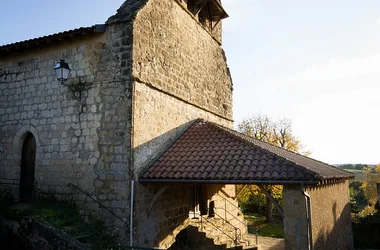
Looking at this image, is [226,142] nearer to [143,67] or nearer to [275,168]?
[275,168]

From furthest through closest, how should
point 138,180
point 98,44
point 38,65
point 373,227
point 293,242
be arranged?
point 373,227 < point 38,65 < point 98,44 < point 138,180 < point 293,242

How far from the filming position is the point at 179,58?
33.6ft

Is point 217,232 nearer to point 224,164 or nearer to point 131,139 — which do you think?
point 224,164

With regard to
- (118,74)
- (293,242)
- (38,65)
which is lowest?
(293,242)

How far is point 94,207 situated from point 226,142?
3.70 meters

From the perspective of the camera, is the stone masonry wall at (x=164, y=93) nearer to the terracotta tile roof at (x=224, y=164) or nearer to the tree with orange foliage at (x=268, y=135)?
the terracotta tile roof at (x=224, y=164)

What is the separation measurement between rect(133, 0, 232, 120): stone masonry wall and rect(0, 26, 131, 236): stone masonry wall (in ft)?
2.21

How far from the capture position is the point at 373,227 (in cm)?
1577

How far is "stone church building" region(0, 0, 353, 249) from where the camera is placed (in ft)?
23.8

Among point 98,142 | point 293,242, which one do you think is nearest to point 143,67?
point 98,142

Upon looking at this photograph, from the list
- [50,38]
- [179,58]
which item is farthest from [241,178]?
[50,38]

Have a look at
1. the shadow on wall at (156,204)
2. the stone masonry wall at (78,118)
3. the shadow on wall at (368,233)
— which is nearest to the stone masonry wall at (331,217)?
the shadow on wall at (368,233)

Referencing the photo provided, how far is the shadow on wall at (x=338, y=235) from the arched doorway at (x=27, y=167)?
7.52 meters

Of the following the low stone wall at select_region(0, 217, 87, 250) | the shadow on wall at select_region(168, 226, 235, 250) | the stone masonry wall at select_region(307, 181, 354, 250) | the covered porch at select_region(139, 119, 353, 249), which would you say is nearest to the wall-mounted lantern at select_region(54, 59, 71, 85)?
the covered porch at select_region(139, 119, 353, 249)
